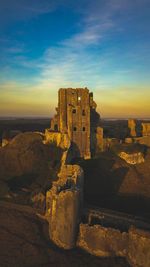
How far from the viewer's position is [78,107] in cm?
4481

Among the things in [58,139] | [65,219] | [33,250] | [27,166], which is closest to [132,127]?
[58,139]

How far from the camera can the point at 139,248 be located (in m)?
19.5

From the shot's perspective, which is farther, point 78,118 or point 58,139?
point 78,118

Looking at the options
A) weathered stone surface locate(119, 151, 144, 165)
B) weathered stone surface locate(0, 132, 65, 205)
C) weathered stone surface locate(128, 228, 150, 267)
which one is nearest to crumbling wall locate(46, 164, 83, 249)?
weathered stone surface locate(128, 228, 150, 267)

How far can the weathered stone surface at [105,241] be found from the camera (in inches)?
816

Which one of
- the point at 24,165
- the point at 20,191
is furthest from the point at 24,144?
the point at 20,191

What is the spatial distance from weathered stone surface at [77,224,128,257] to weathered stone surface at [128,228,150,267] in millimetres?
620

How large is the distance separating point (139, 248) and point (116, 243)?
1.85 m

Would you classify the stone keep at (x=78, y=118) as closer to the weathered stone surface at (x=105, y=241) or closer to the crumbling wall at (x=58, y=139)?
the crumbling wall at (x=58, y=139)

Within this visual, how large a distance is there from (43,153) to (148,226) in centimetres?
2132

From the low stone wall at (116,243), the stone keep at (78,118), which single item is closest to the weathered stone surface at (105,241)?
the low stone wall at (116,243)

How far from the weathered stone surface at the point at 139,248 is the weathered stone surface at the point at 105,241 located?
620 mm

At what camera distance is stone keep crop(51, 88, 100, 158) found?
145ft

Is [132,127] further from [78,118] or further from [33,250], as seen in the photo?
[33,250]
